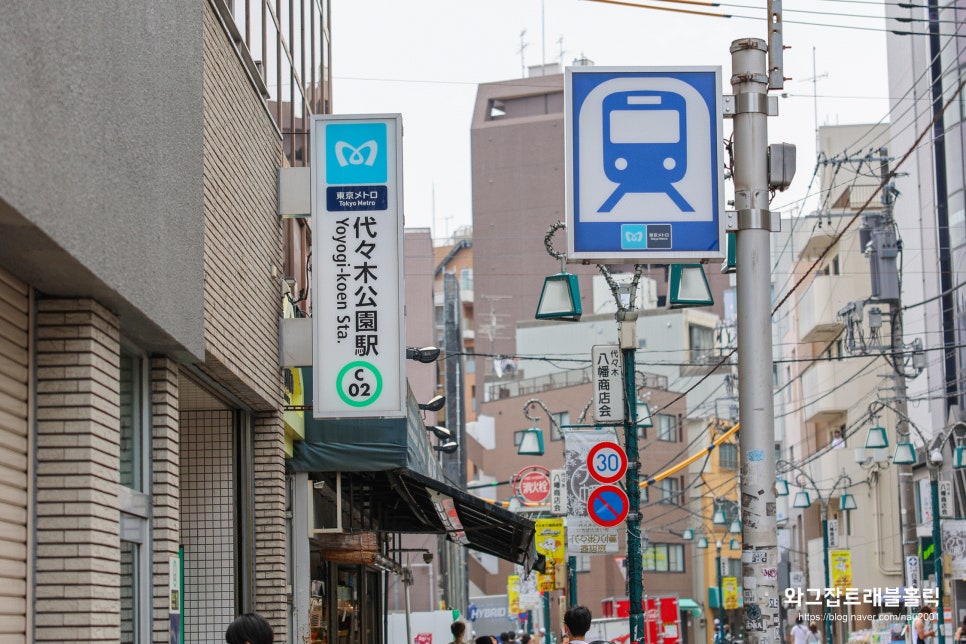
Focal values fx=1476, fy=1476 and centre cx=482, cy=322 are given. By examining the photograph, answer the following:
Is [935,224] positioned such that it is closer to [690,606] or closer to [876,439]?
[876,439]

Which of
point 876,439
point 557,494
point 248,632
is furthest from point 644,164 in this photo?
point 876,439

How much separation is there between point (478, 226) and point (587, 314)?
32.6ft

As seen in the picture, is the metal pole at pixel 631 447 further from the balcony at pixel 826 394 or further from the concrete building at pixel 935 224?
the balcony at pixel 826 394

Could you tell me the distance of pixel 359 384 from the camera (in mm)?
13914

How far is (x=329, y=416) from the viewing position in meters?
13.9

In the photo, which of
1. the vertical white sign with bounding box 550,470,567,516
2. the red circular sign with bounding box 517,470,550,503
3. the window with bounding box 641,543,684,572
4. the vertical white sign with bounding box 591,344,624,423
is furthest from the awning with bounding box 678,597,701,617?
the vertical white sign with bounding box 591,344,624,423

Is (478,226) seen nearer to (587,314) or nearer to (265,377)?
(587,314)

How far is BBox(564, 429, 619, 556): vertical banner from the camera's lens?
21.7 m

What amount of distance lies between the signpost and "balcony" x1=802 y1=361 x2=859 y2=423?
165 feet

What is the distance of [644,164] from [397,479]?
10541 millimetres

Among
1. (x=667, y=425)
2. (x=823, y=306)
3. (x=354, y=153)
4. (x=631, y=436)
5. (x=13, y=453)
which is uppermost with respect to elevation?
(x=823, y=306)

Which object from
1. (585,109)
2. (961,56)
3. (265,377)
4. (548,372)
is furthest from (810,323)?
(585,109)

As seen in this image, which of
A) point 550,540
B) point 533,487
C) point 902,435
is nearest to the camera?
point 550,540

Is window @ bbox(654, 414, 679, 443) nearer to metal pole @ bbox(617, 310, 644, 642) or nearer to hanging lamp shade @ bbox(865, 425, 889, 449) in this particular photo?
hanging lamp shade @ bbox(865, 425, 889, 449)
